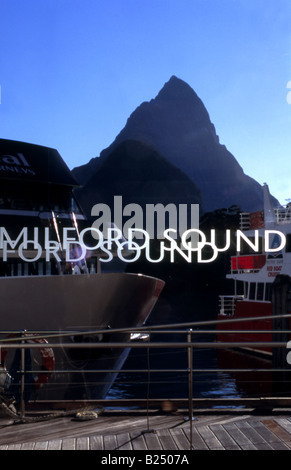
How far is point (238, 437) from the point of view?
14.2ft

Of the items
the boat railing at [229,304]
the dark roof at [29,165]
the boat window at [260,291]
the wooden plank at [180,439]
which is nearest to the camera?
the wooden plank at [180,439]

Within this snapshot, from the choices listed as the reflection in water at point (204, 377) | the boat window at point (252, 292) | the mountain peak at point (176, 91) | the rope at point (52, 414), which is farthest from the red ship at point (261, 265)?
the mountain peak at point (176, 91)

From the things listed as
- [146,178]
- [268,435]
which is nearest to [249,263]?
[268,435]

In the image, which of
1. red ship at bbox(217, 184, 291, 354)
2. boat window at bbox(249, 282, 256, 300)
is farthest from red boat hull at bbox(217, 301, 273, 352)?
boat window at bbox(249, 282, 256, 300)

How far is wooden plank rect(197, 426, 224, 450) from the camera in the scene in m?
4.13

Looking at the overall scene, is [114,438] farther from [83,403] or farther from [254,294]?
[254,294]

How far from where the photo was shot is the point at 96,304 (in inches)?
411

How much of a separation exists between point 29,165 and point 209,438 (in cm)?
911

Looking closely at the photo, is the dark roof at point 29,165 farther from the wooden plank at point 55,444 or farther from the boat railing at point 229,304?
the boat railing at point 229,304

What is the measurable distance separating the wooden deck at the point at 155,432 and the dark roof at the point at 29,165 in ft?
24.3

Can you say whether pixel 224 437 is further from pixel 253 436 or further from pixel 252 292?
pixel 252 292

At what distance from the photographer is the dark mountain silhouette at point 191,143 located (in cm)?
11362

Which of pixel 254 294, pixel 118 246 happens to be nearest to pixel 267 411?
pixel 118 246
